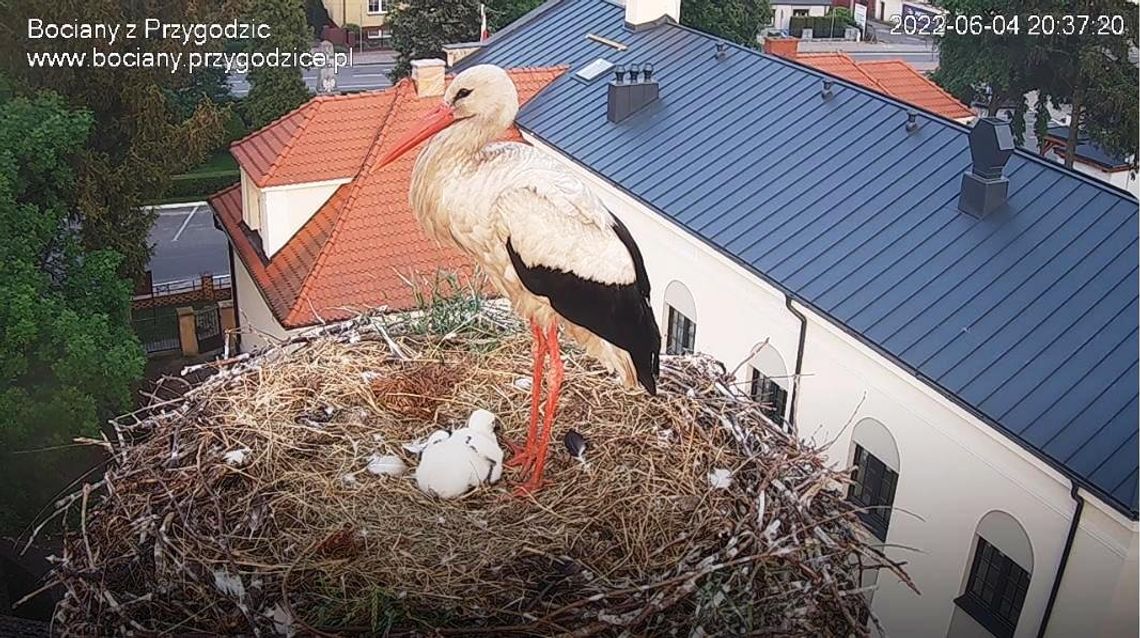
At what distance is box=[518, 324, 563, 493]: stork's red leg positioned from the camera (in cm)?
286

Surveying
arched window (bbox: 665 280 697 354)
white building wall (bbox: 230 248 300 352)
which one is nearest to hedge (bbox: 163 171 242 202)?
white building wall (bbox: 230 248 300 352)

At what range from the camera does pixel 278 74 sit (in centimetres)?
1036

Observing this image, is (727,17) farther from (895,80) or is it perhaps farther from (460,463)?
(460,463)

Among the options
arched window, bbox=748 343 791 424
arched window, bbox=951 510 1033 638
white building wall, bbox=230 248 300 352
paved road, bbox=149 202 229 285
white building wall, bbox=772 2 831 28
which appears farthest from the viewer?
white building wall, bbox=772 2 831 28

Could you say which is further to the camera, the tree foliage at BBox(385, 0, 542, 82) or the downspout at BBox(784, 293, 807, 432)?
the tree foliage at BBox(385, 0, 542, 82)

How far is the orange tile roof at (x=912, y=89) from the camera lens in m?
8.69

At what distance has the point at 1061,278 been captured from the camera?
4.14m

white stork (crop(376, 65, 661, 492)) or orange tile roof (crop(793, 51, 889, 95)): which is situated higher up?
white stork (crop(376, 65, 661, 492))

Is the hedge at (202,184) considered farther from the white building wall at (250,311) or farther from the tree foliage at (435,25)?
the white building wall at (250,311)

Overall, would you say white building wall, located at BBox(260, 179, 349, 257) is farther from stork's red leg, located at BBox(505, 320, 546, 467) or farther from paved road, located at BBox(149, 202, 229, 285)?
paved road, located at BBox(149, 202, 229, 285)

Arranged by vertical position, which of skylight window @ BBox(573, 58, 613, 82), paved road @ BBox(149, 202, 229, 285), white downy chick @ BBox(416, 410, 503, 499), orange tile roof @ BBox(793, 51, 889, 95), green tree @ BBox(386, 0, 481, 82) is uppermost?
skylight window @ BBox(573, 58, 613, 82)

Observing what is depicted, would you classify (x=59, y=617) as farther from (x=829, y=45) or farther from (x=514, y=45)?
(x=829, y=45)

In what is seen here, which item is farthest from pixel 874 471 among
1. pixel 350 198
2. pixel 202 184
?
pixel 202 184

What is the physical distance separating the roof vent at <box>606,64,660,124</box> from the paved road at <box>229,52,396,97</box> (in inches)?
281
